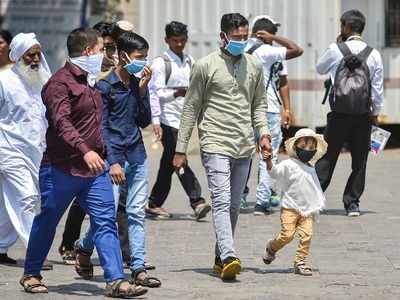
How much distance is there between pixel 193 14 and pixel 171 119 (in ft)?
22.6

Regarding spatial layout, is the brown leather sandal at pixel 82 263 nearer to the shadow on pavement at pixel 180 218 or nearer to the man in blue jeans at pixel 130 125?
the man in blue jeans at pixel 130 125

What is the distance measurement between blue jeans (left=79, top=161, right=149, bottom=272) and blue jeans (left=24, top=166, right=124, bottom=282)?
1.40ft

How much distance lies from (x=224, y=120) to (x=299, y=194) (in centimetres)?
74

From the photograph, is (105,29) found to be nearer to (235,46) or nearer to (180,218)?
(235,46)

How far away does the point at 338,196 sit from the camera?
1415 centimetres

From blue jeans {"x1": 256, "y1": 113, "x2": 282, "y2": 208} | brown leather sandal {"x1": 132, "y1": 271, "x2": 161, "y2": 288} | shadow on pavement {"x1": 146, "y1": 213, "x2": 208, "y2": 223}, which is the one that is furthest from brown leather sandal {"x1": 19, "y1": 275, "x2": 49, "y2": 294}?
blue jeans {"x1": 256, "y1": 113, "x2": 282, "y2": 208}

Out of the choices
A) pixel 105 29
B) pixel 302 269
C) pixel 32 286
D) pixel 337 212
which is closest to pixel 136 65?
pixel 105 29

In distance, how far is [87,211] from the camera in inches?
337

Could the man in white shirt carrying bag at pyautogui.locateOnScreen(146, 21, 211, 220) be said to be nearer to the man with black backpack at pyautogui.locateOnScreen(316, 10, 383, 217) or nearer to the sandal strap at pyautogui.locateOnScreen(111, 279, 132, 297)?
the man with black backpack at pyautogui.locateOnScreen(316, 10, 383, 217)

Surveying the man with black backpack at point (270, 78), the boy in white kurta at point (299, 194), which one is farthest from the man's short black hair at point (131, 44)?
the man with black backpack at point (270, 78)

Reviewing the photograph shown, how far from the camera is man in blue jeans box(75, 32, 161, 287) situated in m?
9.04

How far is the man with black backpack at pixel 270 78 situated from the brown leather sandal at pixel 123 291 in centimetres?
411

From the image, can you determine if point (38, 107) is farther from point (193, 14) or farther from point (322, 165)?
point (193, 14)

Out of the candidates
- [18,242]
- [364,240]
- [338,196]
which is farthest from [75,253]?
[338,196]
